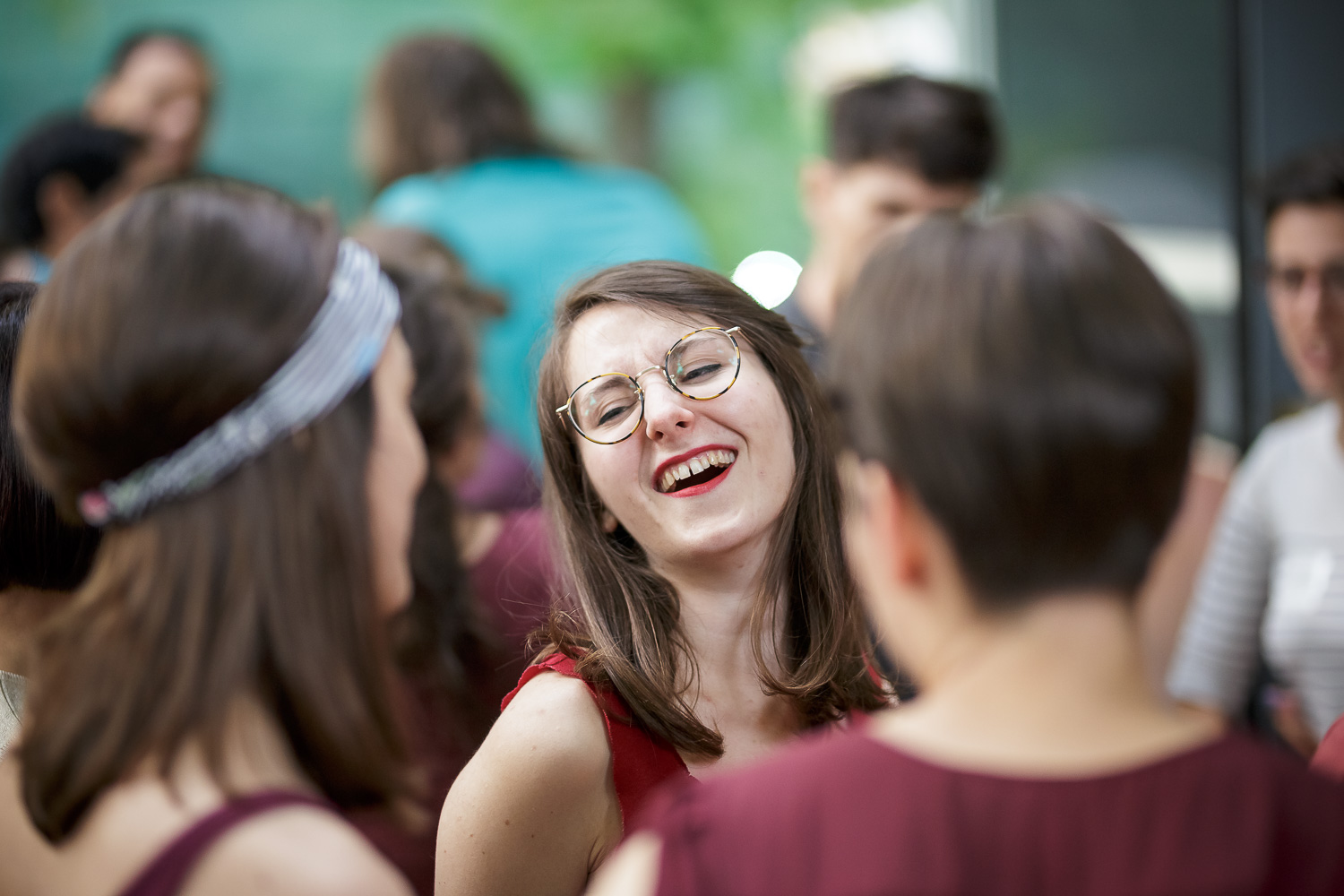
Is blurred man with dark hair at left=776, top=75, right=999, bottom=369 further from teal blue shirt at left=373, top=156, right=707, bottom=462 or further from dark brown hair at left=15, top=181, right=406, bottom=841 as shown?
dark brown hair at left=15, top=181, right=406, bottom=841

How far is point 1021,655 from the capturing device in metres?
1.13

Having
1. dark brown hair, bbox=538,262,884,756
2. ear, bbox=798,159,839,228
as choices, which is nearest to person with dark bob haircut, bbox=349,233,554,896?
dark brown hair, bbox=538,262,884,756

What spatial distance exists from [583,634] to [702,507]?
286mm

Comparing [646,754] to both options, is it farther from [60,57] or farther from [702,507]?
[60,57]

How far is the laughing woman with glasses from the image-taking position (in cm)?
183

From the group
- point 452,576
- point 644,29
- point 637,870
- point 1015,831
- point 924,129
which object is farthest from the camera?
point 644,29

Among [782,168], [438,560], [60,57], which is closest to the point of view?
[438,560]

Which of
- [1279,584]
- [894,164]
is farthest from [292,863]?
[894,164]

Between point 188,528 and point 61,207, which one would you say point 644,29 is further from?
point 188,528

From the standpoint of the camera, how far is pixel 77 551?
5.91ft

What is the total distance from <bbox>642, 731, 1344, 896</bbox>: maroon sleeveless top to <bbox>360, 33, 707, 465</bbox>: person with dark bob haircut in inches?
110

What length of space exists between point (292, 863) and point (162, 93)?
438cm

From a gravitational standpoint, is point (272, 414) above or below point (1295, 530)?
above

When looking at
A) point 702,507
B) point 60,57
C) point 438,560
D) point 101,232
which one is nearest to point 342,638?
point 101,232
